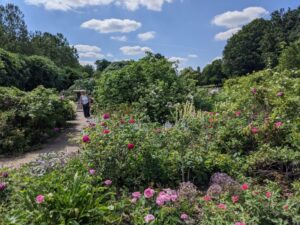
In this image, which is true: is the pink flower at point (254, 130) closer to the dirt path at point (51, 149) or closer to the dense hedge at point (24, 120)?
the dirt path at point (51, 149)

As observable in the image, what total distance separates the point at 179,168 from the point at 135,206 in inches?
39.7

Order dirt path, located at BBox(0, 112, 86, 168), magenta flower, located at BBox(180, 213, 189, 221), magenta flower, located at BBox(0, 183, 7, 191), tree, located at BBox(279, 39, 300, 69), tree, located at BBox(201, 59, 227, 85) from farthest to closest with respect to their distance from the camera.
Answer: tree, located at BBox(201, 59, 227, 85), tree, located at BBox(279, 39, 300, 69), dirt path, located at BBox(0, 112, 86, 168), magenta flower, located at BBox(0, 183, 7, 191), magenta flower, located at BBox(180, 213, 189, 221)

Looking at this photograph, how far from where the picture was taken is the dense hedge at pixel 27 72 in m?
17.0

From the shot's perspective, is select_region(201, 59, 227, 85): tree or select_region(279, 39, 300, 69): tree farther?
select_region(201, 59, 227, 85): tree

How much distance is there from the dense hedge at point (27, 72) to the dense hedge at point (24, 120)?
8.25 metres

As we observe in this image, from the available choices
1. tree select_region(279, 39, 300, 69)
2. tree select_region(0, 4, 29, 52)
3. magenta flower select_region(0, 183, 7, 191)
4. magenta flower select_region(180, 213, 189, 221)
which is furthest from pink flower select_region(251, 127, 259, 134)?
tree select_region(0, 4, 29, 52)

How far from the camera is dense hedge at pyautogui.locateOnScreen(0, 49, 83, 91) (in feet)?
55.8

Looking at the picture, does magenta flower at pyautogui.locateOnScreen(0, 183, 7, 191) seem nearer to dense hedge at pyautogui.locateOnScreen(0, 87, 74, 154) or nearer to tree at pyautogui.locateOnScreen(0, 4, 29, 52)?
dense hedge at pyautogui.locateOnScreen(0, 87, 74, 154)

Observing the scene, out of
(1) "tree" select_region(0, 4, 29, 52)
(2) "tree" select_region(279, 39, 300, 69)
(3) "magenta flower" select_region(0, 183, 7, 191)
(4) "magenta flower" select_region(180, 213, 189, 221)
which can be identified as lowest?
(4) "magenta flower" select_region(180, 213, 189, 221)

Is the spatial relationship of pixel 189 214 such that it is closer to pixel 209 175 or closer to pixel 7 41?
pixel 209 175

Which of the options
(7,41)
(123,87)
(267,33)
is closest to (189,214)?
(123,87)

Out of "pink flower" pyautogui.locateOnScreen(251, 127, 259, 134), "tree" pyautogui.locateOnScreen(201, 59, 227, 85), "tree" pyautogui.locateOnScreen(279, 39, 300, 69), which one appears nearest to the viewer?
"pink flower" pyautogui.locateOnScreen(251, 127, 259, 134)

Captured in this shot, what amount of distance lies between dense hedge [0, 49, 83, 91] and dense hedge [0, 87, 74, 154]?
8254mm

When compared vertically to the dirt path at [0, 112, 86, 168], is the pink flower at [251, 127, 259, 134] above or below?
above
